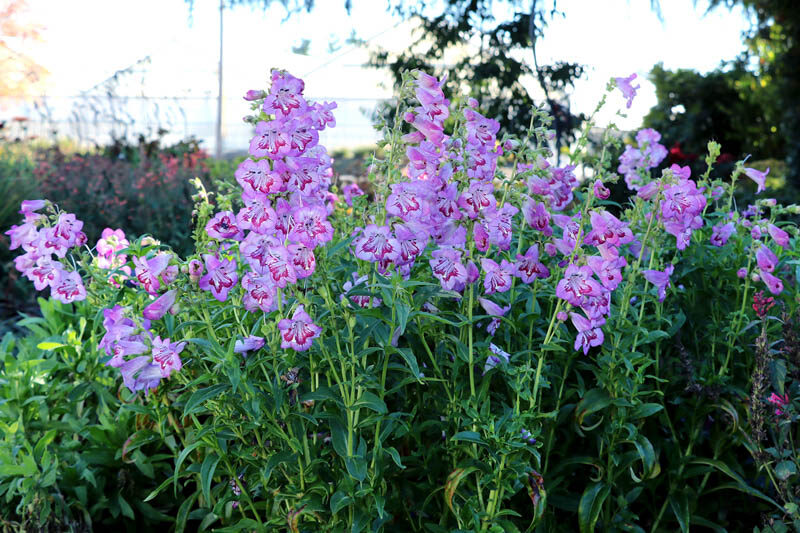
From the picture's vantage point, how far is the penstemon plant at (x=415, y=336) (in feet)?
5.52

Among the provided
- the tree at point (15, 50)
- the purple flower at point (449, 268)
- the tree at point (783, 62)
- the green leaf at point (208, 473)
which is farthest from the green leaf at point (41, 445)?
the tree at point (15, 50)

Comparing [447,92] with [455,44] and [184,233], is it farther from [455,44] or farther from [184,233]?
[184,233]

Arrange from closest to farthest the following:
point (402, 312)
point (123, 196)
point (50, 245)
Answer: point (402, 312)
point (50, 245)
point (123, 196)

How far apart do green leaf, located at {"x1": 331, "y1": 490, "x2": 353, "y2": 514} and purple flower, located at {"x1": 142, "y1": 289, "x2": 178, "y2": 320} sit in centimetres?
59

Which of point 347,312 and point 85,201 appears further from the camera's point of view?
point 85,201

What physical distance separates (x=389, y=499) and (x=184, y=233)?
4.27 metres

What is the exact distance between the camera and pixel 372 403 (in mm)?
1745

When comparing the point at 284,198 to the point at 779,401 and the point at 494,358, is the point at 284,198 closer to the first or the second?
the point at 494,358

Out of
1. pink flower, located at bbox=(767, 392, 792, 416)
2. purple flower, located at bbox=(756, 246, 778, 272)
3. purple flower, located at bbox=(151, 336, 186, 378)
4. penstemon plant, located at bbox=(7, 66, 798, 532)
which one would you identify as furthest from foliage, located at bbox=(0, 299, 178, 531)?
purple flower, located at bbox=(756, 246, 778, 272)

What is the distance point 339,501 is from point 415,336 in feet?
1.56

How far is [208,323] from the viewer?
69.2 inches

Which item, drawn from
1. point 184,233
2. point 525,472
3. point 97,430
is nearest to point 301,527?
point 525,472

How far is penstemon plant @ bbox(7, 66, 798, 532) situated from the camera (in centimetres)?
168

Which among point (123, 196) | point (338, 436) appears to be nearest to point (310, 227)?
point (338, 436)
